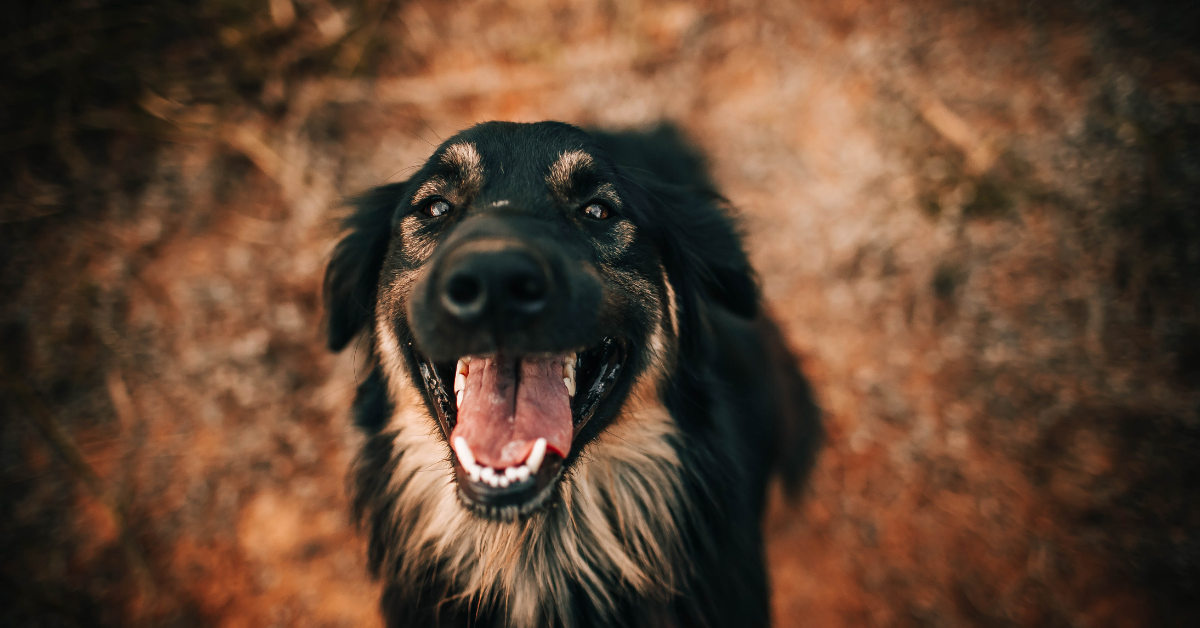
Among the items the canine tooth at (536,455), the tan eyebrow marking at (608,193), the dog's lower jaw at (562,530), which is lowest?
the dog's lower jaw at (562,530)

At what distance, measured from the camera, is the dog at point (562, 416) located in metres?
1.59

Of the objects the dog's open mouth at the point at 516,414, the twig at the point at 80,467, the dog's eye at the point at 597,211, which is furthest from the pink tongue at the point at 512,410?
the twig at the point at 80,467

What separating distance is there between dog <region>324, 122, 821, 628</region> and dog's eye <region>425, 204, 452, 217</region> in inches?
0.4

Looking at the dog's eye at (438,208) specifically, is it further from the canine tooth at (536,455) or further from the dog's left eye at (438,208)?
the canine tooth at (536,455)

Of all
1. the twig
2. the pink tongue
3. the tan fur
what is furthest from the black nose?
the twig

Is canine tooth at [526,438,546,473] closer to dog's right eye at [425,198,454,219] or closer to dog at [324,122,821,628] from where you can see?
dog at [324,122,821,628]

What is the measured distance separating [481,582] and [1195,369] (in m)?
4.25

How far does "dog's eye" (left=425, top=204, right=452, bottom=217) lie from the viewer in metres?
1.86

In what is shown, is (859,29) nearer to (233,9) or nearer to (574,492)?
(574,492)

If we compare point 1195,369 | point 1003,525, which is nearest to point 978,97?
point 1195,369

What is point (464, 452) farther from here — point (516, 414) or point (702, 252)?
point (702, 252)

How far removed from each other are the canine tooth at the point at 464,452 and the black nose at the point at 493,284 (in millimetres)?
466

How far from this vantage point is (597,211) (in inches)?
73.5

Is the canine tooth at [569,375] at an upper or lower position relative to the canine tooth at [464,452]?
upper
